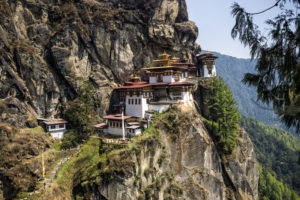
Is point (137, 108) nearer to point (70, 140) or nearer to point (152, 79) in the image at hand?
point (152, 79)

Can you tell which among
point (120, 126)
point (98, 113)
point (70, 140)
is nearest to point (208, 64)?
point (120, 126)

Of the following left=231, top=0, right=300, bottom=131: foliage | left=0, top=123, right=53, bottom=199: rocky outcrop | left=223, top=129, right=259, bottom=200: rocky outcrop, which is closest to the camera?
left=231, top=0, right=300, bottom=131: foliage

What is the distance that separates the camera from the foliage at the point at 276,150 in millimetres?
90531

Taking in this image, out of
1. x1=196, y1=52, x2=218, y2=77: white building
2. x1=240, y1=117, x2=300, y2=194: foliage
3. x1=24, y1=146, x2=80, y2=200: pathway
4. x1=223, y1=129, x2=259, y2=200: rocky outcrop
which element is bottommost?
x1=240, y1=117, x2=300, y2=194: foliage

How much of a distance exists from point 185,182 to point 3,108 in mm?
30157

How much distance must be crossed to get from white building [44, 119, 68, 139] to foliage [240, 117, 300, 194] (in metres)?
92.3

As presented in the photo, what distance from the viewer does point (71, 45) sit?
121 ft

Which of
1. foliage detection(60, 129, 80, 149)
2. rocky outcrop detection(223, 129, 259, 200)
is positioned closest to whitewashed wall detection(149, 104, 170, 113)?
foliage detection(60, 129, 80, 149)

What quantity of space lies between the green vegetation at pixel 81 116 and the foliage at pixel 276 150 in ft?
292

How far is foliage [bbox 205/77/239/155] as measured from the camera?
37.2 metres

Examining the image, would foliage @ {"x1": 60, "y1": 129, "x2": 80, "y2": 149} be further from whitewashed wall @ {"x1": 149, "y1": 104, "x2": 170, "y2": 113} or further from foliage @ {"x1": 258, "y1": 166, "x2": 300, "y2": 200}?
foliage @ {"x1": 258, "y1": 166, "x2": 300, "y2": 200}

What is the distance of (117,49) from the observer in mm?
41750

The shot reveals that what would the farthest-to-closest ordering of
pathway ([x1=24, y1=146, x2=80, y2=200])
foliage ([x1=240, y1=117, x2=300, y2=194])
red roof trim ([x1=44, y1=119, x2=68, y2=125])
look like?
foliage ([x1=240, y1=117, x2=300, y2=194]) < red roof trim ([x1=44, y1=119, x2=68, y2=125]) < pathway ([x1=24, y1=146, x2=80, y2=200])

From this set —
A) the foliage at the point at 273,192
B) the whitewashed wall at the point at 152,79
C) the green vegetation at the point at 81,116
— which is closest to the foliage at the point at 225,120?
the whitewashed wall at the point at 152,79
